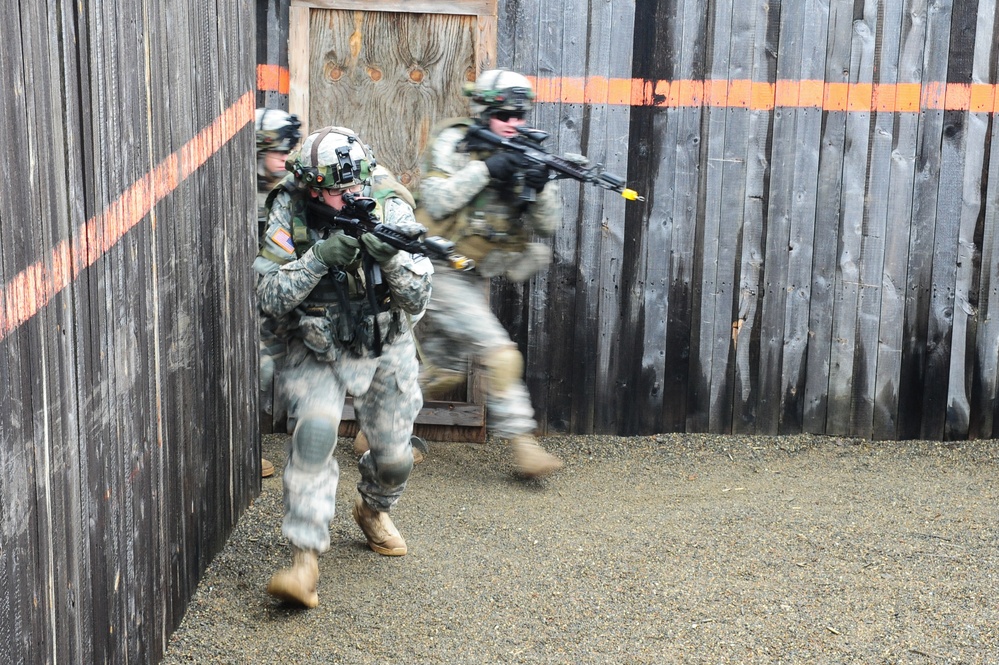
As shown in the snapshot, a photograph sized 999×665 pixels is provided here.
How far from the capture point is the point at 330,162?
452 centimetres

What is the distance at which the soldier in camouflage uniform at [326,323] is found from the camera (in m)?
4.51

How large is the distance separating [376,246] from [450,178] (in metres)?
1.81

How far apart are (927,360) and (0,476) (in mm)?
5645

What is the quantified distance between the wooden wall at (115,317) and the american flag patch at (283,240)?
0.29 m

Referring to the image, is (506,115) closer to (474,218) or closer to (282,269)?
(474,218)

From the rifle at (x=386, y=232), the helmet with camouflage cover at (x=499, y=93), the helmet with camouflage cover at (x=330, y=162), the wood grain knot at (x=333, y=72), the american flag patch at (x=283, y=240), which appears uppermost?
the wood grain knot at (x=333, y=72)

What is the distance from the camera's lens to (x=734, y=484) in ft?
20.8

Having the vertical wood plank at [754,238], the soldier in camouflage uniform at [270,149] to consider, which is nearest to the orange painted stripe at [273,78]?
the soldier in camouflage uniform at [270,149]

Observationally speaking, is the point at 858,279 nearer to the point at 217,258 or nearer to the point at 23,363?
the point at 217,258

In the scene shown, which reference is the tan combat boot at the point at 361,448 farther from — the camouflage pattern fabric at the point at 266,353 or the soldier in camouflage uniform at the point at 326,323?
the soldier in camouflage uniform at the point at 326,323

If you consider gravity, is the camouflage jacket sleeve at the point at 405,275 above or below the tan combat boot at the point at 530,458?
above

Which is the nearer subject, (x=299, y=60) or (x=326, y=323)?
(x=326, y=323)

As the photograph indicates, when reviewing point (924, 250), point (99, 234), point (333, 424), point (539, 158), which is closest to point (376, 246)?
point (333, 424)

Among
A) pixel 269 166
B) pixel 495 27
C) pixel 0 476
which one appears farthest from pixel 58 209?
pixel 495 27
